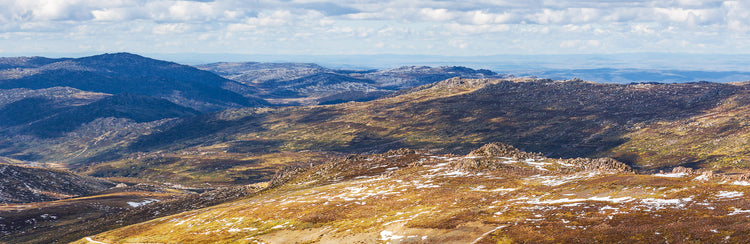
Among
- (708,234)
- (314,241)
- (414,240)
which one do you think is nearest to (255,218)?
(314,241)

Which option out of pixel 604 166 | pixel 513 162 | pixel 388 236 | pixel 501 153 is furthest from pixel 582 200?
pixel 501 153

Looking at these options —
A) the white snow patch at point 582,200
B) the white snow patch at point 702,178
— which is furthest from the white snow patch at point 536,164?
the white snow patch at point 582,200

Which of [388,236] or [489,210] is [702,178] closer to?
[489,210]

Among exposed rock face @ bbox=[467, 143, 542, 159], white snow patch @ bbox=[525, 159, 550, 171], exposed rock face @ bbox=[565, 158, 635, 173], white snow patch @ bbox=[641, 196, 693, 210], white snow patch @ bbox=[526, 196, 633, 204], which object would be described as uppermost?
white snow patch @ bbox=[641, 196, 693, 210]

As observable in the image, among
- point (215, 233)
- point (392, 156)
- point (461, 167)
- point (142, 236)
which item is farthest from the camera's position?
point (392, 156)

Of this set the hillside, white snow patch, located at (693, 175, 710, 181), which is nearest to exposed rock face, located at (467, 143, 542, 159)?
the hillside

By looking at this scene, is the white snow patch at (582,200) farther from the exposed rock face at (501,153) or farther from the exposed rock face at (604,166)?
the exposed rock face at (501,153)

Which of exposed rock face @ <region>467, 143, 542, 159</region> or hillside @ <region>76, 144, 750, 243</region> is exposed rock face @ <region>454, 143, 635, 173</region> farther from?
hillside @ <region>76, 144, 750, 243</region>

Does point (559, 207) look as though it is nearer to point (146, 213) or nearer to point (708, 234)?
point (708, 234)
